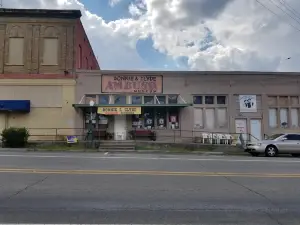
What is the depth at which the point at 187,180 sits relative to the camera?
1005 centimetres

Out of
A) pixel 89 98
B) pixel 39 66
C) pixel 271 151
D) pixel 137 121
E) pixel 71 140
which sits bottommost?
pixel 271 151

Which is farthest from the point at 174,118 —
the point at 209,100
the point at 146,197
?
the point at 146,197

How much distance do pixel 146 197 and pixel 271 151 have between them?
15.8 meters

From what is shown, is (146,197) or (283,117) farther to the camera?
(283,117)

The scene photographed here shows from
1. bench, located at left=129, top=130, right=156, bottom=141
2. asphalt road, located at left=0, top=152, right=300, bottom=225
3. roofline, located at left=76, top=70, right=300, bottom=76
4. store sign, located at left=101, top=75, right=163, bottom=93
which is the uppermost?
roofline, located at left=76, top=70, right=300, bottom=76

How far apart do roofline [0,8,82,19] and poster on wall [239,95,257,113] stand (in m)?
14.1

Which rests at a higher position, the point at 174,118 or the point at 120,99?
the point at 120,99

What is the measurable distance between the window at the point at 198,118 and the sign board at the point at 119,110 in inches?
177

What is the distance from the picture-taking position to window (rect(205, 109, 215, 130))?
27.8 meters

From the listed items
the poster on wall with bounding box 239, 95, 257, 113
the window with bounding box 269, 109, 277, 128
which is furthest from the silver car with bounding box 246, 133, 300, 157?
the window with bounding box 269, 109, 277, 128

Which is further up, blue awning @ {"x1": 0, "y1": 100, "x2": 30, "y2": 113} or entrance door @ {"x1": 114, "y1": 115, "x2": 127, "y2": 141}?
blue awning @ {"x1": 0, "y1": 100, "x2": 30, "y2": 113}

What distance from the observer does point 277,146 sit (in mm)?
21812

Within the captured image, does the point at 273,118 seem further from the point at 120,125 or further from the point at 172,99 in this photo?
the point at 120,125

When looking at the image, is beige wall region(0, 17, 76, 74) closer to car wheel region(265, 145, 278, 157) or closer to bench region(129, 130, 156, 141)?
bench region(129, 130, 156, 141)
